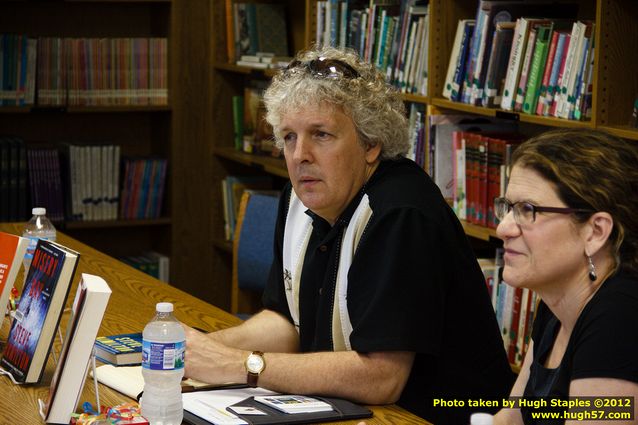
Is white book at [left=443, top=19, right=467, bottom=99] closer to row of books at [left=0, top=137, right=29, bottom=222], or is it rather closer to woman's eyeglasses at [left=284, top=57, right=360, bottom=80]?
woman's eyeglasses at [left=284, top=57, right=360, bottom=80]

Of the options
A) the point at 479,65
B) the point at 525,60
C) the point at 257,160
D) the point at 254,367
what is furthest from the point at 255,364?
the point at 257,160

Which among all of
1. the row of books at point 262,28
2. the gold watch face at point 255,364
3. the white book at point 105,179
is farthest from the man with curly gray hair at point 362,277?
the white book at point 105,179

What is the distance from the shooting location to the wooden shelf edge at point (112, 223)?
4.88 m

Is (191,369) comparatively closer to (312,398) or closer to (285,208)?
(312,398)

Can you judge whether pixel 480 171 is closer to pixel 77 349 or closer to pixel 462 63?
pixel 462 63

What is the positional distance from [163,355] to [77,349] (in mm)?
145

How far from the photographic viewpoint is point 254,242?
11.4 feet

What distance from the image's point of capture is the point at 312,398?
6.26 feet

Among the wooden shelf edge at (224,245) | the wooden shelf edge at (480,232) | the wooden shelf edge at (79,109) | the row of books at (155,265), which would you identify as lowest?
the row of books at (155,265)

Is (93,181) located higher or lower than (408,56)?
lower

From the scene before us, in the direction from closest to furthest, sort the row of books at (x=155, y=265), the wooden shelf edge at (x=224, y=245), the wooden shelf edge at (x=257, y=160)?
the wooden shelf edge at (x=257, y=160)
the wooden shelf edge at (x=224, y=245)
the row of books at (x=155, y=265)

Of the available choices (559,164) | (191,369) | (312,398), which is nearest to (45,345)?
(191,369)

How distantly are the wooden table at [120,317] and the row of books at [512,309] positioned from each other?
1.01m

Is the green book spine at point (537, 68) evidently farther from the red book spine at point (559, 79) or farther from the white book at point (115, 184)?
the white book at point (115, 184)
